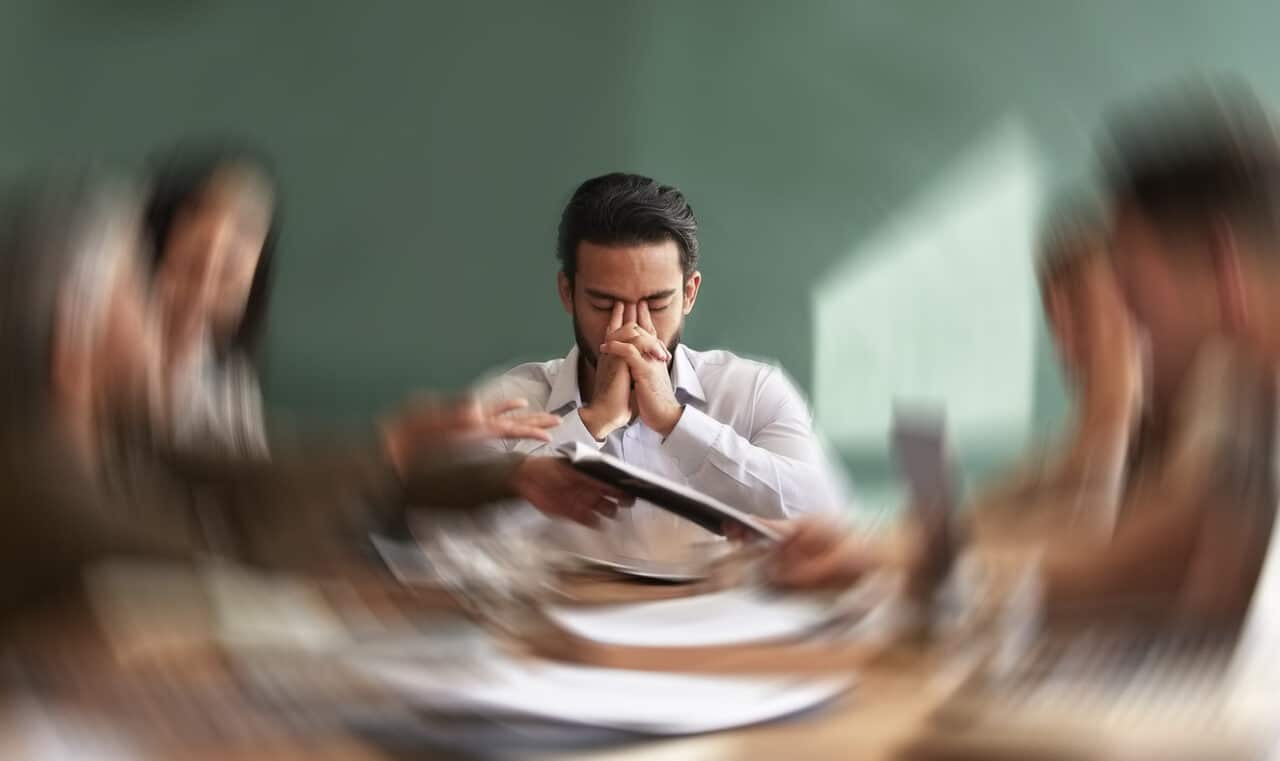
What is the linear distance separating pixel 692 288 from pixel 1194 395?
1.42ft

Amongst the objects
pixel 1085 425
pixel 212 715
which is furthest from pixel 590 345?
pixel 212 715

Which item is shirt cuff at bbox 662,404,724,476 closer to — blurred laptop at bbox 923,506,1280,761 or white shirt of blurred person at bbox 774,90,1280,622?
white shirt of blurred person at bbox 774,90,1280,622

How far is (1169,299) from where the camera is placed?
463 mm

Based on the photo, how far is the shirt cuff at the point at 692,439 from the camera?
2.62ft

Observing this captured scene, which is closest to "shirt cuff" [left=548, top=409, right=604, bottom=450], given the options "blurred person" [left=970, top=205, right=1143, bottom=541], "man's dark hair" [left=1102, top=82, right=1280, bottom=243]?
"blurred person" [left=970, top=205, right=1143, bottom=541]

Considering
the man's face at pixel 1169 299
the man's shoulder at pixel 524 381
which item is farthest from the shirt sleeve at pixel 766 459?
the man's face at pixel 1169 299

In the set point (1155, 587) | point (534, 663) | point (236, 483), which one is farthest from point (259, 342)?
point (1155, 587)

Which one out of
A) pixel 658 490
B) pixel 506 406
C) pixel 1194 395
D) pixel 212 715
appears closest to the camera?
pixel 212 715

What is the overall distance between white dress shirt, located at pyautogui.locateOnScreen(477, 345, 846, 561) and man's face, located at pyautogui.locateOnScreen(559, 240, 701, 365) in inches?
0.9

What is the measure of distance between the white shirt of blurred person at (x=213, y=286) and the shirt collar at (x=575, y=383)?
23 centimetres

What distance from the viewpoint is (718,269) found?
2.59 ft

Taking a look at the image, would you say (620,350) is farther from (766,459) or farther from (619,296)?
(766,459)

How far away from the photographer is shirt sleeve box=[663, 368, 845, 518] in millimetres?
792

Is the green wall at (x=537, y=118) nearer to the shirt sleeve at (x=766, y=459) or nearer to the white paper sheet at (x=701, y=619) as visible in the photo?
the shirt sleeve at (x=766, y=459)
